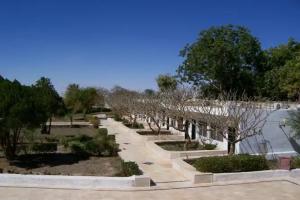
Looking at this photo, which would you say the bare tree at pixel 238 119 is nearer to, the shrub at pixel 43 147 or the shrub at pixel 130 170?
the shrub at pixel 130 170

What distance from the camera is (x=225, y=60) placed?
4184cm

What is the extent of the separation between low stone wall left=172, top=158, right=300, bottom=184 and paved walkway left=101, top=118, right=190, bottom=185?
14.0 inches

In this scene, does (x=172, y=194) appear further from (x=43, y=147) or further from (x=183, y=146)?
(x=43, y=147)

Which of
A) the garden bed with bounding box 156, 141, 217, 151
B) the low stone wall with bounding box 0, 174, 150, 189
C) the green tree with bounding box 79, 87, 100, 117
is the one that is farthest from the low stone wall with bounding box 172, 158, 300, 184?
the green tree with bounding box 79, 87, 100, 117

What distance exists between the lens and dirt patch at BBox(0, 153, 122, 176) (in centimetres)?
1850

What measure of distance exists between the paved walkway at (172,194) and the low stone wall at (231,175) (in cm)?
61

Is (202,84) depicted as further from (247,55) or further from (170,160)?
(170,160)

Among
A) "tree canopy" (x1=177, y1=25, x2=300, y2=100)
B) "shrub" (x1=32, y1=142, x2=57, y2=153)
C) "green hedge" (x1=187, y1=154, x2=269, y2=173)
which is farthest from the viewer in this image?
"tree canopy" (x1=177, y1=25, x2=300, y2=100)

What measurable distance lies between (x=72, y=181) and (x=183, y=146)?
1138 cm

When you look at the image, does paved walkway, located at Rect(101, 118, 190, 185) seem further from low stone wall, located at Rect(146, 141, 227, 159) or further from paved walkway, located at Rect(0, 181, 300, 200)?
paved walkway, located at Rect(0, 181, 300, 200)

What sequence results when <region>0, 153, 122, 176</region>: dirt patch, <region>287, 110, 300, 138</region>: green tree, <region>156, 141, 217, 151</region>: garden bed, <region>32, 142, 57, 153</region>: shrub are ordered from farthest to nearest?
<region>156, 141, 217, 151</region>: garden bed, <region>32, 142, 57, 153</region>: shrub, <region>287, 110, 300, 138</region>: green tree, <region>0, 153, 122, 176</region>: dirt patch

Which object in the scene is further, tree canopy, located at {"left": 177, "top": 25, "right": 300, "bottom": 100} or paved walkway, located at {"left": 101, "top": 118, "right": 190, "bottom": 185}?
tree canopy, located at {"left": 177, "top": 25, "right": 300, "bottom": 100}

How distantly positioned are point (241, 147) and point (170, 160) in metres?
4.08

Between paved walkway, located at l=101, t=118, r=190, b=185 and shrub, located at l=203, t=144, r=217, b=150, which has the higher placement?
shrub, located at l=203, t=144, r=217, b=150
